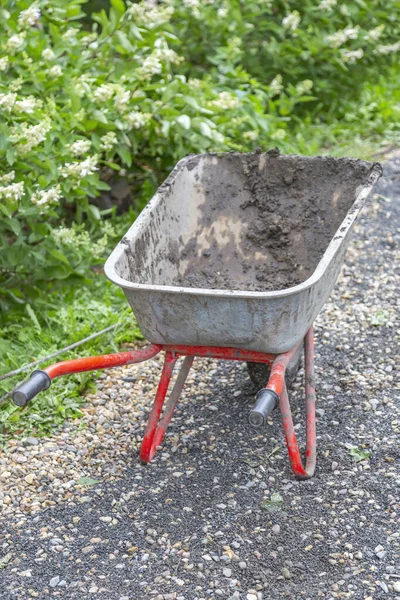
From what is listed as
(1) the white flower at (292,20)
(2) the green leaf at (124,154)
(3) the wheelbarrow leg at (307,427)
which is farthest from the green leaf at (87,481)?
(1) the white flower at (292,20)

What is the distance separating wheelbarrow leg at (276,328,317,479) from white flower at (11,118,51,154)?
1.40m

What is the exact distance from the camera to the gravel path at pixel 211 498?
2.56m

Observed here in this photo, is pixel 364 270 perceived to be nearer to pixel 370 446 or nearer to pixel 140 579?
pixel 370 446

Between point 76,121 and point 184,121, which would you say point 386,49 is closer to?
point 184,121

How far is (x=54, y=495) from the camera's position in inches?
117

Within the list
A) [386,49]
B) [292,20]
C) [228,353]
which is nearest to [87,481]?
[228,353]

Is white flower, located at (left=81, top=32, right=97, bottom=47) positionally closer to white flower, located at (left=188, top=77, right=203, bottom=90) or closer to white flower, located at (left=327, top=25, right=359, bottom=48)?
white flower, located at (left=188, top=77, right=203, bottom=90)

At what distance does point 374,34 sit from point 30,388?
4.48 meters

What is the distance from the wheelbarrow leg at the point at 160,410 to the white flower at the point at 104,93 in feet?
4.98

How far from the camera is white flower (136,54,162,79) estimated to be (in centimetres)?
414

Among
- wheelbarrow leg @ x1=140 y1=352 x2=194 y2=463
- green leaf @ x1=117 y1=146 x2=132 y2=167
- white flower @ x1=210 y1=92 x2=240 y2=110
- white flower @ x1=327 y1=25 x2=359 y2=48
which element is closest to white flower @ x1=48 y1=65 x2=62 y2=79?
green leaf @ x1=117 y1=146 x2=132 y2=167

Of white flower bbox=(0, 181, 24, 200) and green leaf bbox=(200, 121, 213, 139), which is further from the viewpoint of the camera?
green leaf bbox=(200, 121, 213, 139)

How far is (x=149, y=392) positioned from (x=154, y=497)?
749 mm

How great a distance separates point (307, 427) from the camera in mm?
3039
